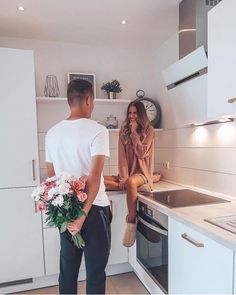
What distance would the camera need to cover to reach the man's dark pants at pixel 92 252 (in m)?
1.34

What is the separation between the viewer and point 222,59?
128 cm

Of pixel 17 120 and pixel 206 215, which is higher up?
pixel 17 120

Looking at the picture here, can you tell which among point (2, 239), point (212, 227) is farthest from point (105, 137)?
point (2, 239)

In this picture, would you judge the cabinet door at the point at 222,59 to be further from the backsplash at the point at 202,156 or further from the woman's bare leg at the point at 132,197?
the woman's bare leg at the point at 132,197

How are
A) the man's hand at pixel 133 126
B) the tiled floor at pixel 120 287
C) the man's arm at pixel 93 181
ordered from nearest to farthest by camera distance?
the man's arm at pixel 93 181
the tiled floor at pixel 120 287
the man's hand at pixel 133 126

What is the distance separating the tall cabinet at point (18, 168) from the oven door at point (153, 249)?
83 cm

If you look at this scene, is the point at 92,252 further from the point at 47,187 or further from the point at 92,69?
the point at 92,69

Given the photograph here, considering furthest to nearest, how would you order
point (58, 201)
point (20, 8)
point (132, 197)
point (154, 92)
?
point (154, 92)
point (132, 197)
point (20, 8)
point (58, 201)

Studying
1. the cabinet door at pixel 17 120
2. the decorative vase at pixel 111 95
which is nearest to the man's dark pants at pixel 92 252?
the cabinet door at pixel 17 120

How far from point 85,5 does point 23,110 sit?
90 centimetres

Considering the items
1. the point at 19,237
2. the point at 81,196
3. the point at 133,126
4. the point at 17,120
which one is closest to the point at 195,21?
the point at 133,126

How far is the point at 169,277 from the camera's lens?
1488 mm

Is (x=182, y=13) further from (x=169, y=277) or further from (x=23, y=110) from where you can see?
(x=169, y=277)

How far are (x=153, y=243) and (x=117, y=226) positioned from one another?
1.44ft
